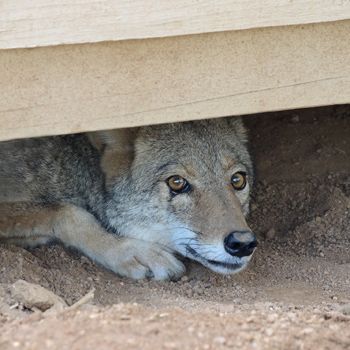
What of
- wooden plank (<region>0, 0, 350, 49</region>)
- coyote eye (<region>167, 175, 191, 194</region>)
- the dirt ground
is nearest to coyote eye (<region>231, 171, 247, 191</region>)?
coyote eye (<region>167, 175, 191, 194</region>)

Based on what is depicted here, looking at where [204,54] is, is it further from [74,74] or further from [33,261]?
[33,261]

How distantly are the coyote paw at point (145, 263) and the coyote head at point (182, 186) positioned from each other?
0.39ft

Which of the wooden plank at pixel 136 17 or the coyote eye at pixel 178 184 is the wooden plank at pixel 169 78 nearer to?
the wooden plank at pixel 136 17

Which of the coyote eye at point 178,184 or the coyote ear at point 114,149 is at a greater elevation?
the coyote ear at point 114,149

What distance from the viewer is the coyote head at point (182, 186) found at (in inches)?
177

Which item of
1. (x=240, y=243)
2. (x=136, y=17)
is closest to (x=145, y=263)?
(x=240, y=243)

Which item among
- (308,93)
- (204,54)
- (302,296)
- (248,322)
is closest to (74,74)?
(204,54)

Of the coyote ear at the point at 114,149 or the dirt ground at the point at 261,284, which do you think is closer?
the dirt ground at the point at 261,284

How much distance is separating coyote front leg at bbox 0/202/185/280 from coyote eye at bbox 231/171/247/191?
0.63 meters

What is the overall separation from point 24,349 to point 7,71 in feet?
5.00

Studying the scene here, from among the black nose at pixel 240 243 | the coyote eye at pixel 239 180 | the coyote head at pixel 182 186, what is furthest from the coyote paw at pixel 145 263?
Result: the coyote eye at pixel 239 180

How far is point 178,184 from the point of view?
4773 mm

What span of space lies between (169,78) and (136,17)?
0.41 m

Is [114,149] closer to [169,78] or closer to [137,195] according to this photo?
[137,195]
